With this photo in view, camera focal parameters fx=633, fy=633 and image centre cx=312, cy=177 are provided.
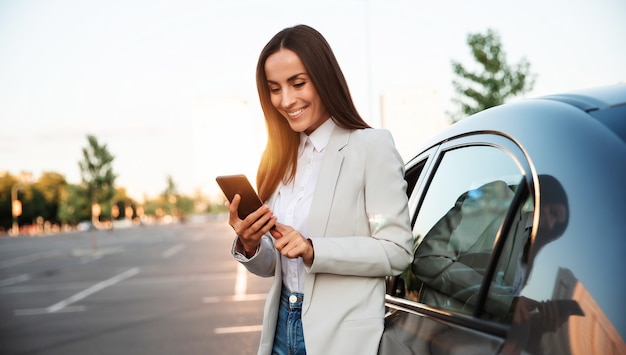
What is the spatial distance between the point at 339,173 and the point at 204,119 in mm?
978

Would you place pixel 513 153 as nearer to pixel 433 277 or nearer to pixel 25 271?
pixel 433 277

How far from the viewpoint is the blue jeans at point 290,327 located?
2082 millimetres

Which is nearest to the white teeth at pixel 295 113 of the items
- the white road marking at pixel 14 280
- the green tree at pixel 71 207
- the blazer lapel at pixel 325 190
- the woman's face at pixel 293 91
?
the woman's face at pixel 293 91

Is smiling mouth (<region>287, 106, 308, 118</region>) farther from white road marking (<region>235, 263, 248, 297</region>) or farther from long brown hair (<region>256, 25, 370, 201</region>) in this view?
white road marking (<region>235, 263, 248, 297</region>)

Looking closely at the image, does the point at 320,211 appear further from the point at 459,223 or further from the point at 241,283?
the point at 241,283

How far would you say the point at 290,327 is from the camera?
2098 millimetres

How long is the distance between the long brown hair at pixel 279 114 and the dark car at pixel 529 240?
0.42 m

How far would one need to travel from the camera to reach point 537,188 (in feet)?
4.54

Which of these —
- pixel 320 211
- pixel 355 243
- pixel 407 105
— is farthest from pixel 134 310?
pixel 355 243

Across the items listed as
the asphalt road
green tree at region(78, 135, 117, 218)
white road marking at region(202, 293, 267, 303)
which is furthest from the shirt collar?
green tree at region(78, 135, 117, 218)

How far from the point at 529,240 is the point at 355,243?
1.95ft

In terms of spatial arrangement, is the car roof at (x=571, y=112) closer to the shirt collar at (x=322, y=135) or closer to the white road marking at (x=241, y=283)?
the shirt collar at (x=322, y=135)

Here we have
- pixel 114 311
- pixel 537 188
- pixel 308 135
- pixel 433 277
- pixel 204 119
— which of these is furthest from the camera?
pixel 114 311

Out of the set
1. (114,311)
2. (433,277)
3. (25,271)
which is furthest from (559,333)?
(25,271)
